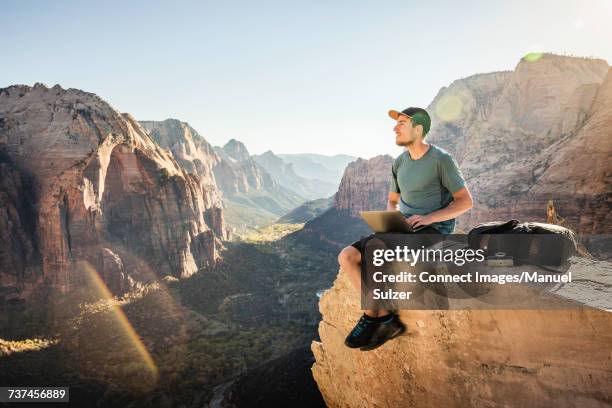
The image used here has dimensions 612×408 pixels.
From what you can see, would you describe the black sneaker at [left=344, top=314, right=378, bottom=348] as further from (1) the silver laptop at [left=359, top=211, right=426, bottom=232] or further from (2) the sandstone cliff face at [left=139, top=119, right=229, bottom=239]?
(2) the sandstone cliff face at [left=139, top=119, right=229, bottom=239]

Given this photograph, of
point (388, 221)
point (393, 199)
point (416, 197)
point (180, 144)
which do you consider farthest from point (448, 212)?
point (180, 144)

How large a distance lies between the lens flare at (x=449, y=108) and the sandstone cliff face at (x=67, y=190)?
284 ft

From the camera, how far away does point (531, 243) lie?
4.05 m

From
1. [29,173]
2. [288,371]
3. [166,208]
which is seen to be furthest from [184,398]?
[166,208]

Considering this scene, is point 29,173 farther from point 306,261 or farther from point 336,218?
point 336,218

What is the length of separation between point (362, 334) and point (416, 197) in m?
2.02

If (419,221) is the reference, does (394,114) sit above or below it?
above

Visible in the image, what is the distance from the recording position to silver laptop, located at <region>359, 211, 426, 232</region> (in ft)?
13.8

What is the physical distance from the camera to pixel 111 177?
53.9m

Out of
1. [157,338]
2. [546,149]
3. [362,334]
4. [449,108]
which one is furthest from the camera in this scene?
[449,108]

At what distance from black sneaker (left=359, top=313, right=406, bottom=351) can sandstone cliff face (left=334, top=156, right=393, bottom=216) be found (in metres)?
107

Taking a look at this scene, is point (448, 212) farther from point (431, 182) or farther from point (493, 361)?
point (493, 361)

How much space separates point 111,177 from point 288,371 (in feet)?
139

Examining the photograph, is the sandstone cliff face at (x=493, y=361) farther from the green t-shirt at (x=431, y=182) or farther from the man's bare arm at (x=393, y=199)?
the man's bare arm at (x=393, y=199)
